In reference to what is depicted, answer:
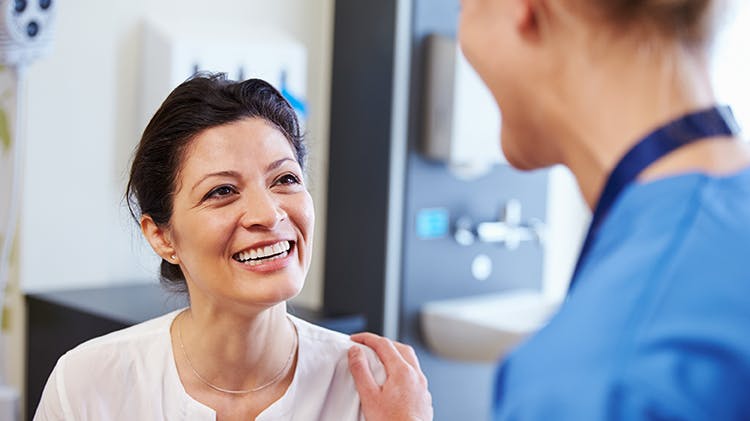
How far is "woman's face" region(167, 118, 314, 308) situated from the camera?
1.59m

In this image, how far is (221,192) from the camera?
1.64 m

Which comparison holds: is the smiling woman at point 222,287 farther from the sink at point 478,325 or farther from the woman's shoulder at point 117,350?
the sink at point 478,325

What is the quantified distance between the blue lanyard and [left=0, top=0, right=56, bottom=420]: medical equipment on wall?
1.87 m

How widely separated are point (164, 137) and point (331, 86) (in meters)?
1.67

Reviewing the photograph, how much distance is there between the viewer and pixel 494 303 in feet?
11.2

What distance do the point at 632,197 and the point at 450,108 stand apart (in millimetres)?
2462

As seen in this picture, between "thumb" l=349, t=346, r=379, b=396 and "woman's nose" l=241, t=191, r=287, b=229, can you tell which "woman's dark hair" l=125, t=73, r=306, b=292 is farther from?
"thumb" l=349, t=346, r=379, b=396

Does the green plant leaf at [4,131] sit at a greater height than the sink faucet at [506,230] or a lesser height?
greater

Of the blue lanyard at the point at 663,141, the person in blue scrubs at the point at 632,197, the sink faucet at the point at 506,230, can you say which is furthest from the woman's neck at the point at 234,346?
the sink faucet at the point at 506,230

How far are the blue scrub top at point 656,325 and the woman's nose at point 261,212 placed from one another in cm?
88

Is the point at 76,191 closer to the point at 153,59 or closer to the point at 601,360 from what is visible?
the point at 153,59

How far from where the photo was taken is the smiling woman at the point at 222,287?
1.61 meters

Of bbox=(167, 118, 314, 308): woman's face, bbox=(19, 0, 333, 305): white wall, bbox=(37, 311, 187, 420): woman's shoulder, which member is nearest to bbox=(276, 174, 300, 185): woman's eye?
bbox=(167, 118, 314, 308): woman's face

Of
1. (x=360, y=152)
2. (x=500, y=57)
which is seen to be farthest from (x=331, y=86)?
(x=500, y=57)
